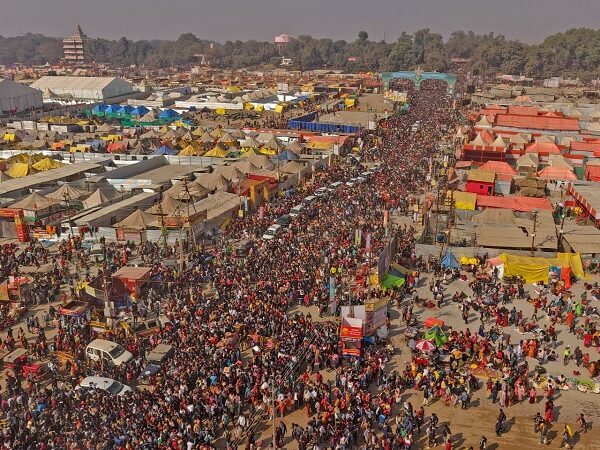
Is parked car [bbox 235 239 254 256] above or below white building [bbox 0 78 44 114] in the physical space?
below

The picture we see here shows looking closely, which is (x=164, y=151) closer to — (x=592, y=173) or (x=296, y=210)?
→ (x=296, y=210)

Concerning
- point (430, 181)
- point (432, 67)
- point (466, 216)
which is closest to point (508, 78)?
point (432, 67)

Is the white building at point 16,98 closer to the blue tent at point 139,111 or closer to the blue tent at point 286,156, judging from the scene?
the blue tent at point 139,111

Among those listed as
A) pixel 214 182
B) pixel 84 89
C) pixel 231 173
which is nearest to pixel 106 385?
pixel 214 182

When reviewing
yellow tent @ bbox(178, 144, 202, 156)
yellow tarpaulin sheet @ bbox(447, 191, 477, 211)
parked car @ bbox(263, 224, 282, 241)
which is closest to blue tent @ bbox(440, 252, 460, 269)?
yellow tarpaulin sheet @ bbox(447, 191, 477, 211)

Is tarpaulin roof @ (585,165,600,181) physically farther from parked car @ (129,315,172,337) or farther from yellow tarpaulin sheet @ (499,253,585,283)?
parked car @ (129,315,172,337)

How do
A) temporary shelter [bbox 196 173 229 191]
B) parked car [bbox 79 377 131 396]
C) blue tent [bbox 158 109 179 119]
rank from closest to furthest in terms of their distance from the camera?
1. parked car [bbox 79 377 131 396]
2. temporary shelter [bbox 196 173 229 191]
3. blue tent [bbox 158 109 179 119]

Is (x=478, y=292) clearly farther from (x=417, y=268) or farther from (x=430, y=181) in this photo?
(x=430, y=181)
